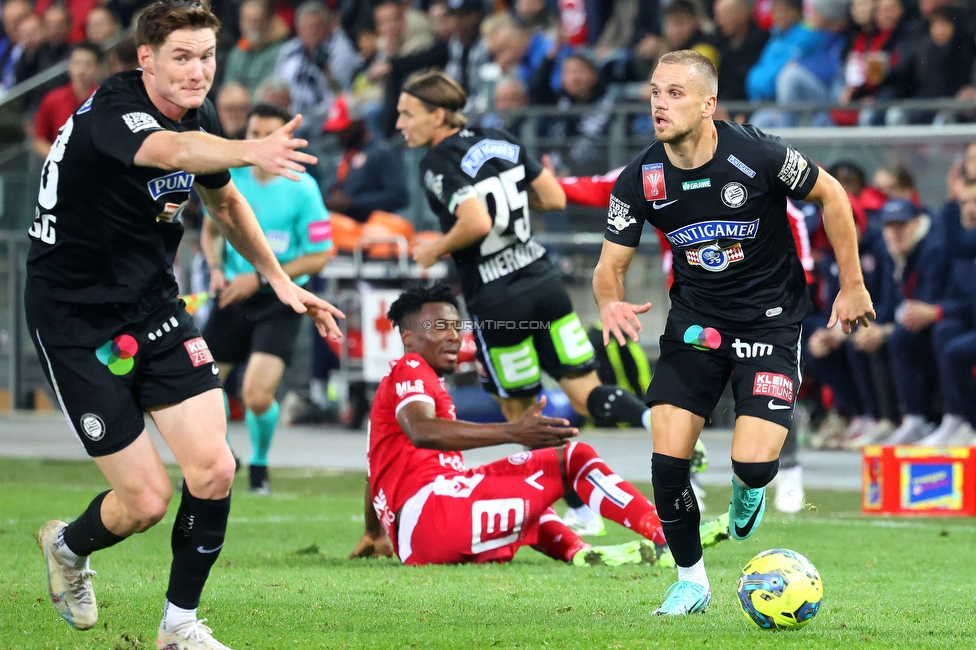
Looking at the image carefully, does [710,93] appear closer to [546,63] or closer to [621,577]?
[621,577]

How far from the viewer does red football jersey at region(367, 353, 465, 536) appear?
6.93m

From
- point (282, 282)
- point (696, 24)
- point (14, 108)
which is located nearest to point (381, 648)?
point (282, 282)

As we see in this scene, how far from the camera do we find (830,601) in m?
6.03

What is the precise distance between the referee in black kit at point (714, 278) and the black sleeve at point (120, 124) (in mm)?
1976

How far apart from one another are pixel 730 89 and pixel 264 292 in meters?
6.74

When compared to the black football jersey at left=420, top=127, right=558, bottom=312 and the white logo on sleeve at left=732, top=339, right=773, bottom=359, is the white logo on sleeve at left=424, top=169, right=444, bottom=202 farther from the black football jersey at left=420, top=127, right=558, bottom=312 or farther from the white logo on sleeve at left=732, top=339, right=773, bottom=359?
the white logo on sleeve at left=732, top=339, right=773, bottom=359

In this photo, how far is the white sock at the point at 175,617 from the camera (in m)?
4.91

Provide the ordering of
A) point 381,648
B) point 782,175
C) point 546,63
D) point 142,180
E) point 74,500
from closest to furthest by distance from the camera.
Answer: point 381,648
point 142,180
point 782,175
point 74,500
point 546,63

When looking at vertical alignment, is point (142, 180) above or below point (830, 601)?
above

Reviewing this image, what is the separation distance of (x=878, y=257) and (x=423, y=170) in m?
5.86

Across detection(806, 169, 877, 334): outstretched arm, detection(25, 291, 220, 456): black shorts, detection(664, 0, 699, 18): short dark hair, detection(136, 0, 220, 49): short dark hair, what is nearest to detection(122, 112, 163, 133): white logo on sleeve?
detection(136, 0, 220, 49): short dark hair

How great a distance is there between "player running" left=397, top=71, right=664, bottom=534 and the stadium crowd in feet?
13.2

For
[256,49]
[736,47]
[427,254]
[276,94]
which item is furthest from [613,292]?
[256,49]

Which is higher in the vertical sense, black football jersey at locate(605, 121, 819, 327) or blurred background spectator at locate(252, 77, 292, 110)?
blurred background spectator at locate(252, 77, 292, 110)
